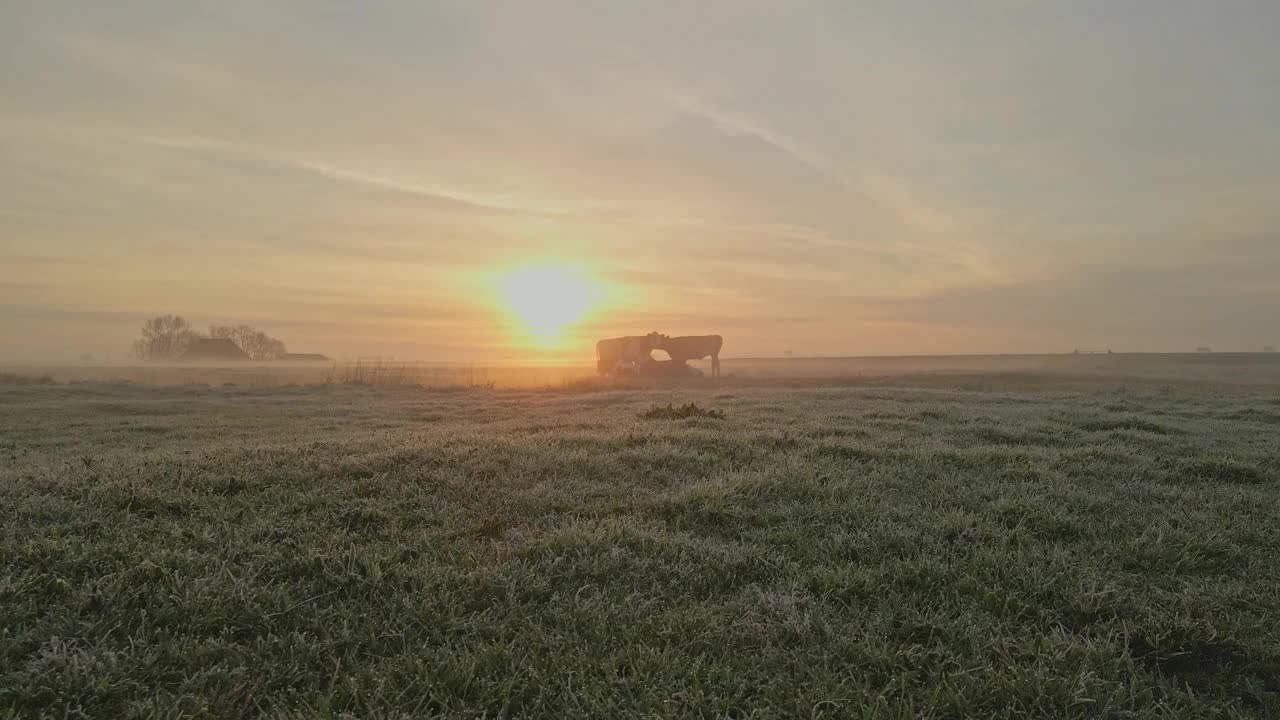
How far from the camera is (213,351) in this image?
3086 inches

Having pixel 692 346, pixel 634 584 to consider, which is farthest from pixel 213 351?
pixel 634 584

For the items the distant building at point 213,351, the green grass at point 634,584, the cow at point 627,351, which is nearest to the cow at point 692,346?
the cow at point 627,351

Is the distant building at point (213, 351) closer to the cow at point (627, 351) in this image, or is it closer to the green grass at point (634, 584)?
the cow at point (627, 351)

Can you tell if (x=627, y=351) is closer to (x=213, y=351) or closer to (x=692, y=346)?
(x=692, y=346)

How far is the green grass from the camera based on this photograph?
4.05 m

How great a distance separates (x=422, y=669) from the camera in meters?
4.18

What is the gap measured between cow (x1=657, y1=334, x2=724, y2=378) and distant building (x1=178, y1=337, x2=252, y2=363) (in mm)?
51728

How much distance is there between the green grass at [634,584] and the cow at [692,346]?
159 feet

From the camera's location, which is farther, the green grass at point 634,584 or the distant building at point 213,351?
the distant building at point 213,351

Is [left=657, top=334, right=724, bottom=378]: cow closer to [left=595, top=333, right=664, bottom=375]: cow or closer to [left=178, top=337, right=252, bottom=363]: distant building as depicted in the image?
[left=595, top=333, right=664, bottom=375]: cow

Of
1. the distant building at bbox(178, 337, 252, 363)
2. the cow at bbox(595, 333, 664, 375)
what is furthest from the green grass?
the distant building at bbox(178, 337, 252, 363)

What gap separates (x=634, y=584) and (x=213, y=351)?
294 ft

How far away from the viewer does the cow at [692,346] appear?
58.8 meters

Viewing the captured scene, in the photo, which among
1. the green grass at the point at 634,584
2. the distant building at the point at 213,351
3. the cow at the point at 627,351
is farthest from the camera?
the distant building at the point at 213,351
